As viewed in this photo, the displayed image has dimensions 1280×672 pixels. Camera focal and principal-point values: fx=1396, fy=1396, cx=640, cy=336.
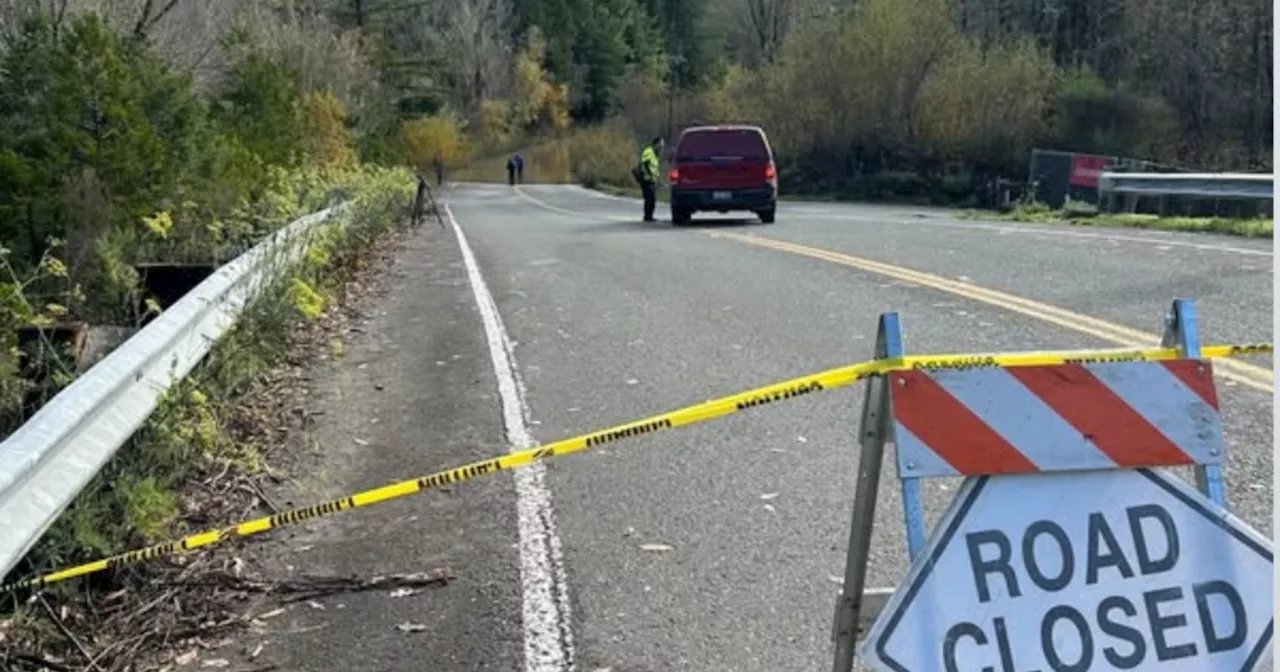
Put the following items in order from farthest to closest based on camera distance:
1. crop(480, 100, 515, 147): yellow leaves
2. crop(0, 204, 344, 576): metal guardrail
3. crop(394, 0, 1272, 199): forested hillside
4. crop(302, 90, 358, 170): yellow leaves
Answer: crop(480, 100, 515, 147): yellow leaves
crop(394, 0, 1272, 199): forested hillside
crop(302, 90, 358, 170): yellow leaves
crop(0, 204, 344, 576): metal guardrail

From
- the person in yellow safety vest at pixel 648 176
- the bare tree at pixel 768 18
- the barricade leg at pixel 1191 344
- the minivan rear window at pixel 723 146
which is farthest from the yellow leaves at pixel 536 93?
the barricade leg at pixel 1191 344

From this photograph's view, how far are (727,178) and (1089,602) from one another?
→ 73.5ft

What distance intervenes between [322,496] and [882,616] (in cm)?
341

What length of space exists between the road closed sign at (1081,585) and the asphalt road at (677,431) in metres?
1.09

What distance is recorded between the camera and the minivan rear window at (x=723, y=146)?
2527 cm

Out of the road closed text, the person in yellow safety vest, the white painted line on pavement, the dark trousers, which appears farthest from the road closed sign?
the dark trousers

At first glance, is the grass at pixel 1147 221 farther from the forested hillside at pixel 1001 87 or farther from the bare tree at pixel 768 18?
the bare tree at pixel 768 18

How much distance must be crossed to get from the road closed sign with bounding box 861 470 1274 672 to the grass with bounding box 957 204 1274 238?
48.9 ft

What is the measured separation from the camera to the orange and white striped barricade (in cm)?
304

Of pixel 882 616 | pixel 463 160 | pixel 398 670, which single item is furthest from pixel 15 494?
pixel 463 160

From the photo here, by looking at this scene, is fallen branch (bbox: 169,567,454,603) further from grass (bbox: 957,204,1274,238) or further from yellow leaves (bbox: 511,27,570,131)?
yellow leaves (bbox: 511,27,570,131)

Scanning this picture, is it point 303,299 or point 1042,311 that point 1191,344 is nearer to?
point 303,299

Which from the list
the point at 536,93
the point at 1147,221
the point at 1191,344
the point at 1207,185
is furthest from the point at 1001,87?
the point at 536,93

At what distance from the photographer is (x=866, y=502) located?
328 centimetres
